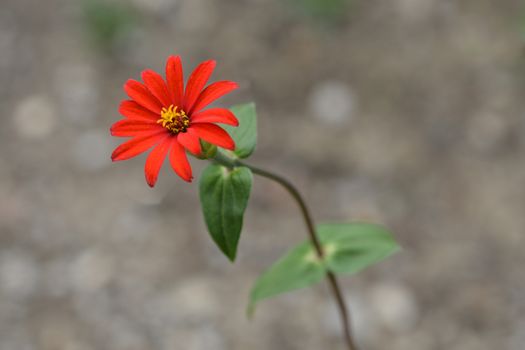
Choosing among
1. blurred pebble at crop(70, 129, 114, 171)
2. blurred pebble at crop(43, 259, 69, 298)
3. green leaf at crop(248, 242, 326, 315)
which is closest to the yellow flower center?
green leaf at crop(248, 242, 326, 315)

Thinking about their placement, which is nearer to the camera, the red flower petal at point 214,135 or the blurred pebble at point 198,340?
the red flower petal at point 214,135

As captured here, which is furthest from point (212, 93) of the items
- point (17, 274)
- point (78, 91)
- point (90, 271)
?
point (78, 91)

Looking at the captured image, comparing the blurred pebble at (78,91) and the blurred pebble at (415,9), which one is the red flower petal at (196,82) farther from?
the blurred pebble at (415,9)

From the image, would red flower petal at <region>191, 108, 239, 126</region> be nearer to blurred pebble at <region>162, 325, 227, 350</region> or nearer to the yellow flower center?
the yellow flower center

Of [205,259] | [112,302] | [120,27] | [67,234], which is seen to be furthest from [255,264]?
[120,27]

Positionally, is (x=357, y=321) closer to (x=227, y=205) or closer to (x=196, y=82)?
(x=227, y=205)

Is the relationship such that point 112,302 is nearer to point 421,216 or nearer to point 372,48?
point 421,216

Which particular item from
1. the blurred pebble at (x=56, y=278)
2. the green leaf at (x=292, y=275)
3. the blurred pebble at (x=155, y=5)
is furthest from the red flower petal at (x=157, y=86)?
the blurred pebble at (x=155, y=5)
